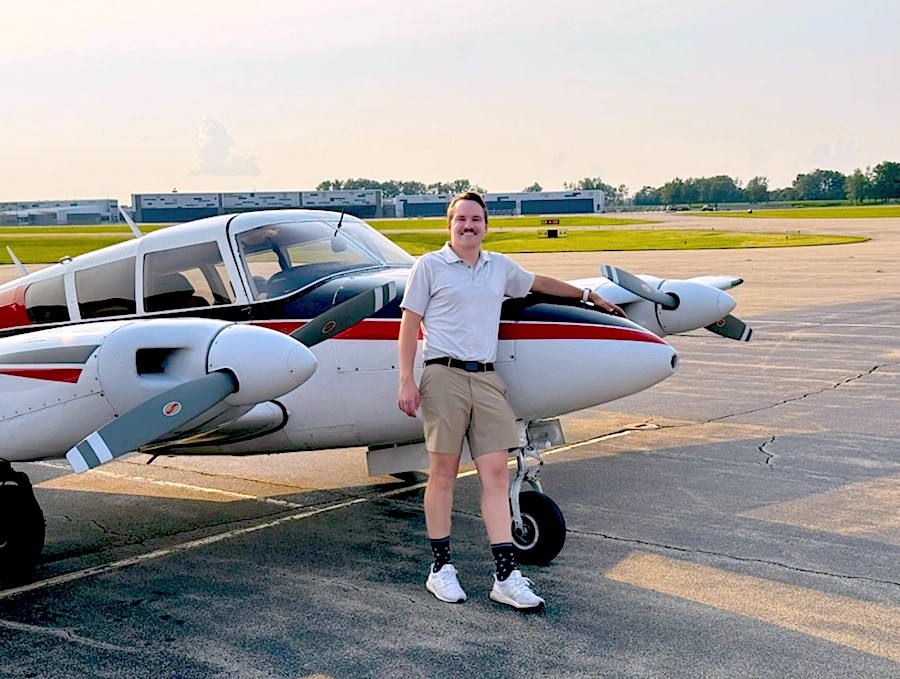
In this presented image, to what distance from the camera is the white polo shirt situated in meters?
6.16

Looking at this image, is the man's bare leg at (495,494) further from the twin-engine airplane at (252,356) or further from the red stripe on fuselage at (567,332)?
the red stripe on fuselage at (567,332)

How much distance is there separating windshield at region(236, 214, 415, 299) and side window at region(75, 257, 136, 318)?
97 cm

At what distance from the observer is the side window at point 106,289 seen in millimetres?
8320

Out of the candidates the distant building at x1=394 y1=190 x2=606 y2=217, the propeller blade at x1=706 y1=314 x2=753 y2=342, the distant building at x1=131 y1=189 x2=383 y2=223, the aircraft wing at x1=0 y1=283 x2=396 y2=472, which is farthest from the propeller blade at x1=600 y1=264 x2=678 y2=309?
the distant building at x1=394 y1=190 x2=606 y2=217

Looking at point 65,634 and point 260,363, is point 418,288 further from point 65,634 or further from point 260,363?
point 65,634

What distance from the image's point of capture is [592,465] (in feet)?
32.9

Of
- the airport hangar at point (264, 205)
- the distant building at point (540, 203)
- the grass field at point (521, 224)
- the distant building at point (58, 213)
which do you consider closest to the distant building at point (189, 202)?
the airport hangar at point (264, 205)

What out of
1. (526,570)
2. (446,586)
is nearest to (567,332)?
(526,570)

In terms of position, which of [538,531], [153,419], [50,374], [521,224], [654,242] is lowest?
[521,224]

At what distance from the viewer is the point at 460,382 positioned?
20.4 feet

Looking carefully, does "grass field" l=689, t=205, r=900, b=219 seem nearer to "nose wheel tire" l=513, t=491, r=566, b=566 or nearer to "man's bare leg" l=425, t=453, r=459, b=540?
"nose wheel tire" l=513, t=491, r=566, b=566

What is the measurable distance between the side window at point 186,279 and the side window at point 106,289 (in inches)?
6.4

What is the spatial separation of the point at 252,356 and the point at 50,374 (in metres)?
1.41

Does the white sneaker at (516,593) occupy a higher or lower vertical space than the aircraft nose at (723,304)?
lower
